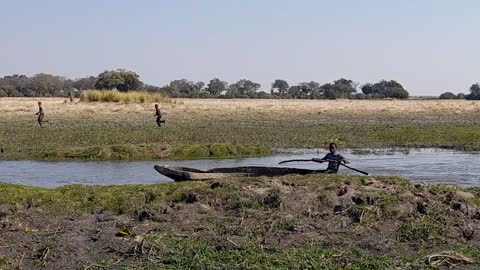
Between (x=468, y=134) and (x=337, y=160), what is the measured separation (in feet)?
59.0

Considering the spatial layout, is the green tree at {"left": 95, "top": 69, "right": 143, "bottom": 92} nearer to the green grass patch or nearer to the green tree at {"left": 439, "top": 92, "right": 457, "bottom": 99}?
the green tree at {"left": 439, "top": 92, "right": 457, "bottom": 99}

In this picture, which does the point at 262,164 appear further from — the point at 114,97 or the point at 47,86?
the point at 47,86

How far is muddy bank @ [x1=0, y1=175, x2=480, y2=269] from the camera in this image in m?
10.4

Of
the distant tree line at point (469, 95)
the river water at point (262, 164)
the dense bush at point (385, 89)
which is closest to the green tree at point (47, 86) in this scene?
the dense bush at point (385, 89)

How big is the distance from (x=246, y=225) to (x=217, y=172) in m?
4.99

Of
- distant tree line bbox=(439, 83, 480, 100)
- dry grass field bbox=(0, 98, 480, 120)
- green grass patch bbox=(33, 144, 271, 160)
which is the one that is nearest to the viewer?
green grass patch bbox=(33, 144, 271, 160)

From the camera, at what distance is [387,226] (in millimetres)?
12125

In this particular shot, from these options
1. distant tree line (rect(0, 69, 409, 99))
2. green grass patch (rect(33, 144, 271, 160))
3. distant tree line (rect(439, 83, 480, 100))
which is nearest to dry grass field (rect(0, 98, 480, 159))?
green grass patch (rect(33, 144, 271, 160))

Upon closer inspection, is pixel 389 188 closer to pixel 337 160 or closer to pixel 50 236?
pixel 337 160

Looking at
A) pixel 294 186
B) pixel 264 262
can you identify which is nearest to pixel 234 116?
pixel 294 186

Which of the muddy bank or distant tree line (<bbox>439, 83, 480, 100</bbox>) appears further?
distant tree line (<bbox>439, 83, 480, 100</bbox>)

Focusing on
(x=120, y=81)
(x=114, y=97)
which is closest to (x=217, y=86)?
(x=120, y=81)

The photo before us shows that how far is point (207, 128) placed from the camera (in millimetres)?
35156

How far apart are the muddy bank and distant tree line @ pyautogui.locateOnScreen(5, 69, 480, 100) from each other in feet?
160
